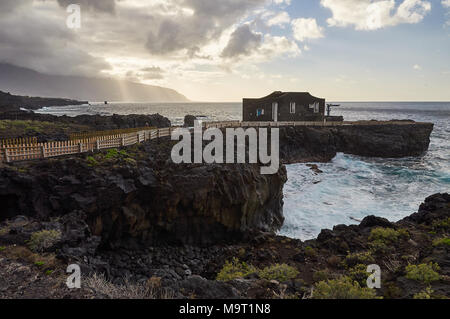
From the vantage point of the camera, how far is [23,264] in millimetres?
8148

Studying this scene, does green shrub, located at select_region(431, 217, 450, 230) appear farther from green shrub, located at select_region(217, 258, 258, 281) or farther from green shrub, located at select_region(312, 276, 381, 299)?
green shrub, located at select_region(217, 258, 258, 281)

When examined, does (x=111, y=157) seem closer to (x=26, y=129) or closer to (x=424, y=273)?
(x=424, y=273)

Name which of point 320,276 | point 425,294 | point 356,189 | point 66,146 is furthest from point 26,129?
point 356,189

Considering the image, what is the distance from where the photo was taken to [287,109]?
4650 cm

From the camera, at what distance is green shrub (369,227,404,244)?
39.2 ft

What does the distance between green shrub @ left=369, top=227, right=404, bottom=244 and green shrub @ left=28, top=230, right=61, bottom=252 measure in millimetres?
14409

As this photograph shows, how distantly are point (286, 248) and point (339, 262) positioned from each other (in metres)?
3.87

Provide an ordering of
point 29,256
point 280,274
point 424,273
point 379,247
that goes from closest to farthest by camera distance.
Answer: point 424,273 < point 29,256 < point 280,274 < point 379,247

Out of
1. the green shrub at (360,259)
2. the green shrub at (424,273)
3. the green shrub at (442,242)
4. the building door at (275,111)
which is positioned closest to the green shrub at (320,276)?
the green shrub at (360,259)

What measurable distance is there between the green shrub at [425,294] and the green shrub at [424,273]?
0.68 m

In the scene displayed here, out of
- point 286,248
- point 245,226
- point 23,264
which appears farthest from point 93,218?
point 286,248

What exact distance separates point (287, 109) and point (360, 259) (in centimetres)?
3923

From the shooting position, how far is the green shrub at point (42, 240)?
9.36m
